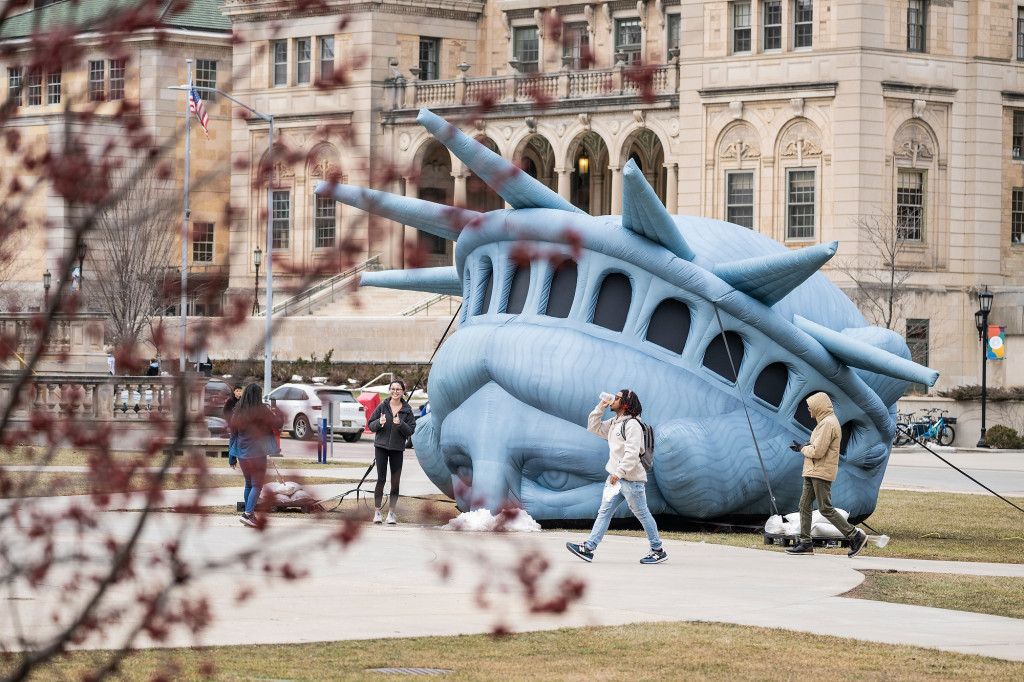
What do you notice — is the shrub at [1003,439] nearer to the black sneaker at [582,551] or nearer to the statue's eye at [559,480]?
the statue's eye at [559,480]

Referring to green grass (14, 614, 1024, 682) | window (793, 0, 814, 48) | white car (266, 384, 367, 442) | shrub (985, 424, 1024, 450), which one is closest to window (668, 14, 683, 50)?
window (793, 0, 814, 48)

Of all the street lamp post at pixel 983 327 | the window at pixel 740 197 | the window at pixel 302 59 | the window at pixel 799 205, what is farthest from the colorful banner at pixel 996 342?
the window at pixel 302 59

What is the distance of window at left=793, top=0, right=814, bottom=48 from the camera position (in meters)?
Result: 54.9

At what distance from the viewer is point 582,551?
50.8 ft

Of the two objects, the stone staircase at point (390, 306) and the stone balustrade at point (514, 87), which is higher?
the stone balustrade at point (514, 87)

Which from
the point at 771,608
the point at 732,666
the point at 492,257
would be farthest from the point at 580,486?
the point at 732,666

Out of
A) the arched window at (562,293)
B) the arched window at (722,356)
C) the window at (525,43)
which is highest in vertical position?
the window at (525,43)

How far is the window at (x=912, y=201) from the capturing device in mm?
54938

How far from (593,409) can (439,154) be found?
50.5 m

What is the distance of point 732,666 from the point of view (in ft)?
33.7

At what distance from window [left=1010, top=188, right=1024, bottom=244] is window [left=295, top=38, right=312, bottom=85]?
2692 cm

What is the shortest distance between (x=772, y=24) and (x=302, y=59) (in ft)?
66.2

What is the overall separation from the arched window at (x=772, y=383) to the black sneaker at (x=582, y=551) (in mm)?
4250

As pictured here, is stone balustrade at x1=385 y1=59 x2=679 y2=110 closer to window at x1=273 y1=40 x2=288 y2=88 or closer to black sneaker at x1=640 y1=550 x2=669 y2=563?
window at x1=273 y1=40 x2=288 y2=88
